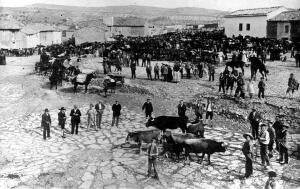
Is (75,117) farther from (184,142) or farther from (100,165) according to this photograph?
(184,142)

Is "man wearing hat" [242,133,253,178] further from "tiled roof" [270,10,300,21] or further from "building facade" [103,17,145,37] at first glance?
"building facade" [103,17,145,37]

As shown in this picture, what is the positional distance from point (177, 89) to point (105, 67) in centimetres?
762

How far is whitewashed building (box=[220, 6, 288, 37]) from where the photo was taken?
4947cm

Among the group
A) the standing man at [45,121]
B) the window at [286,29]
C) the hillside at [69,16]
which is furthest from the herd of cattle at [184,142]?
the hillside at [69,16]

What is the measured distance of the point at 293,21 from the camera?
45.3 metres

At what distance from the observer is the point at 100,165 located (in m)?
12.4

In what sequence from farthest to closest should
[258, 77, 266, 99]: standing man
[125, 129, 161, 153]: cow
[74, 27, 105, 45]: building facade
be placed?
[74, 27, 105, 45]: building facade, [258, 77, 266, 99]: standing man, [125, 129, 161, 153]: cow

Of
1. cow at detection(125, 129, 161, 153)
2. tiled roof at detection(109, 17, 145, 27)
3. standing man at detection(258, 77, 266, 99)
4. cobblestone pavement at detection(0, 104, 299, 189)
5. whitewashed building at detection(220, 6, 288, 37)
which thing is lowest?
cobblestone pavement at detection(0, 104, 299, 189)

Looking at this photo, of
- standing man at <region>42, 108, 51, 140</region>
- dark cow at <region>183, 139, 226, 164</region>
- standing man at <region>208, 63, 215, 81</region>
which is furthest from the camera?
standing man at <region>208, 63, 215, 81</region>

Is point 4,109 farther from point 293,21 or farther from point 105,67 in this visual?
point 293,21

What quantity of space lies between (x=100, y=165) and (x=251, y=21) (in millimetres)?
44613

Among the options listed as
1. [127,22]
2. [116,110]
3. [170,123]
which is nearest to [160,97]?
[116,110]

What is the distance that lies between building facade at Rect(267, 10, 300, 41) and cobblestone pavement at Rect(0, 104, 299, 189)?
3476 cm

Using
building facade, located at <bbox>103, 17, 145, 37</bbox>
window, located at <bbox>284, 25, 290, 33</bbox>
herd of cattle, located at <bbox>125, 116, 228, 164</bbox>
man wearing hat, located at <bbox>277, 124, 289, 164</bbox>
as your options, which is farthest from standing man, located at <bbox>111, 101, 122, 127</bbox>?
building facade, located at <bbox>103, 17, 145, 37</bbox>
